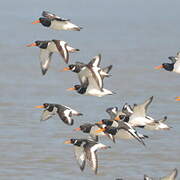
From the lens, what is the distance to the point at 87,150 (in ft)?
59.9

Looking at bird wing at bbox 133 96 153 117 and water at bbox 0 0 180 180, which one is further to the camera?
water at bbox 0 0 180 180

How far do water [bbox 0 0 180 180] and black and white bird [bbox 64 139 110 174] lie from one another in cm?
395

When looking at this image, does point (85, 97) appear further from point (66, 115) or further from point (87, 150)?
point (87, 150)

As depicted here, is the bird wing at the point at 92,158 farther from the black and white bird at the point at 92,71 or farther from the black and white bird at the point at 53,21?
the black and white bird at the point at 53,21

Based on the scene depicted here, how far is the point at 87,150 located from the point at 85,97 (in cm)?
1224

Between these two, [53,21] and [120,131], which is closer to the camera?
[120,131]

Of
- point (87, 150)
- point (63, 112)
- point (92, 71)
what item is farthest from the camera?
point (92, 71)

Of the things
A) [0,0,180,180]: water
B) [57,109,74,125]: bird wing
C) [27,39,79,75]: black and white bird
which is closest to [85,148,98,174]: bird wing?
[57,109,74,125]: bird wing

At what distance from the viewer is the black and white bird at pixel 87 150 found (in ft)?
59.1

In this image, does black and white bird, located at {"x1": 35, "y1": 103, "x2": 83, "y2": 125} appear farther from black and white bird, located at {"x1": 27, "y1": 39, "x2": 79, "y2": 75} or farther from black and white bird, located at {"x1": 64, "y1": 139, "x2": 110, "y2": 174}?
black and white bird, located at {"x1": 27, "y1": 39, "x2": 79, "y2": 75}

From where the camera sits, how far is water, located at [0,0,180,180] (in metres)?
23.9

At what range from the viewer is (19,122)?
2770cm

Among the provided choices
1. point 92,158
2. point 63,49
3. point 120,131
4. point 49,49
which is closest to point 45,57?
point 49,49

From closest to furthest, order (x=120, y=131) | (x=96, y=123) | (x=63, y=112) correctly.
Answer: (x=120, y=131) → (x=63, y=112) → (x=96, y=123)
